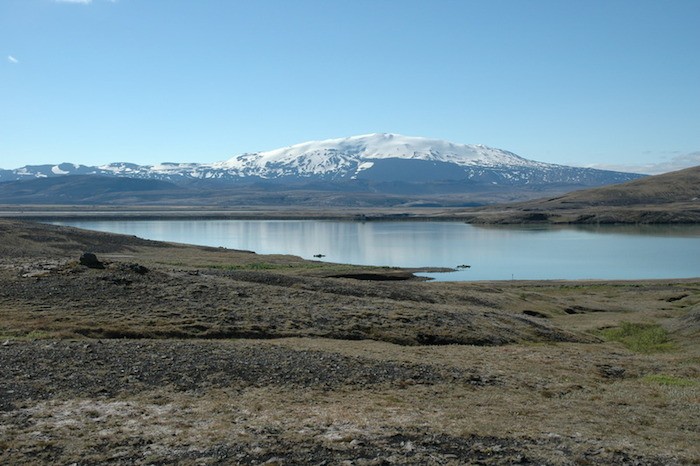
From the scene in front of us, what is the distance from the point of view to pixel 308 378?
18.2m

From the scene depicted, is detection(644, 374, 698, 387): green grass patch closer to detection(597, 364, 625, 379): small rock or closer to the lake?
detection(597, 364, 625, 379): small rock

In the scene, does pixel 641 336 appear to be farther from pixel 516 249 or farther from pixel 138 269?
pixel 516 249

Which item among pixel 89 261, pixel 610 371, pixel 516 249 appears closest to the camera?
pixel 610 371

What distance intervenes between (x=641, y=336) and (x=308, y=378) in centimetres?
2237

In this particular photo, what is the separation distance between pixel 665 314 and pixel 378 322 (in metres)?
22.7

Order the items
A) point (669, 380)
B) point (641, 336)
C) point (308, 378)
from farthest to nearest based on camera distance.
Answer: point (641, 336) < point (669, 380) < point (308, 378)

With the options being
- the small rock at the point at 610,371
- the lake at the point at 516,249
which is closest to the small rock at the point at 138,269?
the small rock at the point at 610,371

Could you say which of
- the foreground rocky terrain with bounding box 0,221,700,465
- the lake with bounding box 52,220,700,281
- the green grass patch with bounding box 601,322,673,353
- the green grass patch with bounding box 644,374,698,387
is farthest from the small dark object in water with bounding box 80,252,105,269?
the lake with bounding box 52,220,700,281

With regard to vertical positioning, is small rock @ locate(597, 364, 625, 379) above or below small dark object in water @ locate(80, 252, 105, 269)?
below

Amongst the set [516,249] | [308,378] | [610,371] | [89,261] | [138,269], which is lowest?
[516,249]

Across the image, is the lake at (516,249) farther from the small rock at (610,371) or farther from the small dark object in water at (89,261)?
the small rock at (610,371)

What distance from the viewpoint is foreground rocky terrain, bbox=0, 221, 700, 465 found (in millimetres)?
12766

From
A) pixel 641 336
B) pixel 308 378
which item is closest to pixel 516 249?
pixel 641 336

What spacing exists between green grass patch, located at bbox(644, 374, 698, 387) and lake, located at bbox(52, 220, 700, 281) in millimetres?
48097
